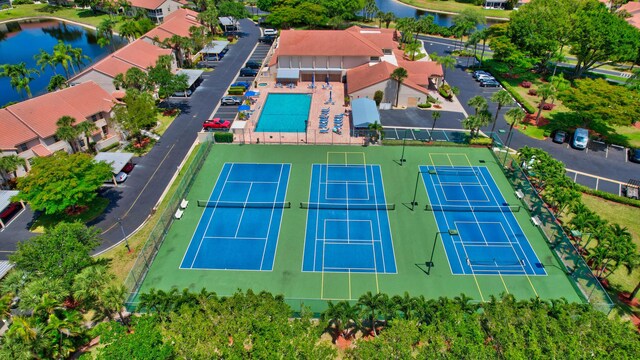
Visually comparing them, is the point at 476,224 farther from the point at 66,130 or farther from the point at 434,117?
the point at 66,130

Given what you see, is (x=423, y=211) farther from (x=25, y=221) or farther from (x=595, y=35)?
(x=595, y=35)

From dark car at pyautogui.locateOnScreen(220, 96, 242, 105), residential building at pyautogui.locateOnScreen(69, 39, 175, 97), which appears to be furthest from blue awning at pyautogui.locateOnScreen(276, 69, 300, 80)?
residential building at pyautogui.locateOnScreen(69, 39, 175, 97)

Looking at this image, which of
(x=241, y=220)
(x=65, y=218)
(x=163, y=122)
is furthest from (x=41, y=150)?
(x=241, y=220)

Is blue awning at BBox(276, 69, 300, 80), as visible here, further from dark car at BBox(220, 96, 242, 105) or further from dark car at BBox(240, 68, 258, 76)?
dark car at BBox(220, 96, 242, 105)

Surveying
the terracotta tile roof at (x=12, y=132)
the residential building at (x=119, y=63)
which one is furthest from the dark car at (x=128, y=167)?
the residential building at (x=119, y=63)

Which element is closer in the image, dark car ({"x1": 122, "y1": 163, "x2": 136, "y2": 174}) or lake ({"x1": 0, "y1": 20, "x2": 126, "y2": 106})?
dark car ({"x1": 122, "y1": 163, "x2": 136, "y2": 174})

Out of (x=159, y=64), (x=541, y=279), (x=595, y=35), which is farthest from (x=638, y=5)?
(x=159, y=64)

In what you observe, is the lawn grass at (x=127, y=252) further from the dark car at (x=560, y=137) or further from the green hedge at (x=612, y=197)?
the dark car at (x=560, y=137)
